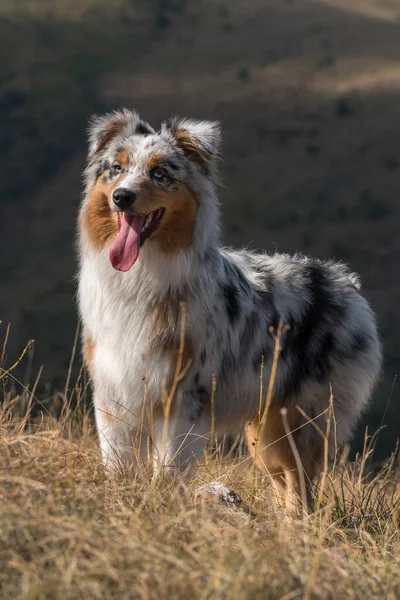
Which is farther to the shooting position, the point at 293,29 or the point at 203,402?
the point at 293,29

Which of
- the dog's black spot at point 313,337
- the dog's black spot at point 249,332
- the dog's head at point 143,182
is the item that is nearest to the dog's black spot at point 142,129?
the dog's head at point 143,182

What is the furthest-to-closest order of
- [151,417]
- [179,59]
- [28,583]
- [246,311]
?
1. [179,59]
2. [246,311]
3. [151,417]
4. [28,583]

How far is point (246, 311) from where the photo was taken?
236 inches

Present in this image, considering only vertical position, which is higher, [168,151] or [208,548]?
[168,151]

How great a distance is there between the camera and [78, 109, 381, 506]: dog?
5.51m

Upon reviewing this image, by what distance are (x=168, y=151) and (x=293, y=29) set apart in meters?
46.2

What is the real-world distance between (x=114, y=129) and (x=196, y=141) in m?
0.50

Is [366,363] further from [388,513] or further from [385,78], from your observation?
[385,78]

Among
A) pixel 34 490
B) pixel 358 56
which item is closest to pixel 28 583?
pixel 34 490

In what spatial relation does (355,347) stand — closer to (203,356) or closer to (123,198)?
(203,356)

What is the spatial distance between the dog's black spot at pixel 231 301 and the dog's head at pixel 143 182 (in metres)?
0.41

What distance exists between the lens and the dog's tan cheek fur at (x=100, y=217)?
5.61 meters

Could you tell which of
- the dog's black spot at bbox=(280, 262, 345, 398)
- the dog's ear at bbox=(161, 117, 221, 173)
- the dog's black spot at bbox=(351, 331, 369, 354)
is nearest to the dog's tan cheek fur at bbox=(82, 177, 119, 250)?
the dog's ear at bbox=(161, 117, 221, 173)

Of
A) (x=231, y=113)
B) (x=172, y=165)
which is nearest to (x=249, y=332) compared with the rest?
(x=172, y=165)
